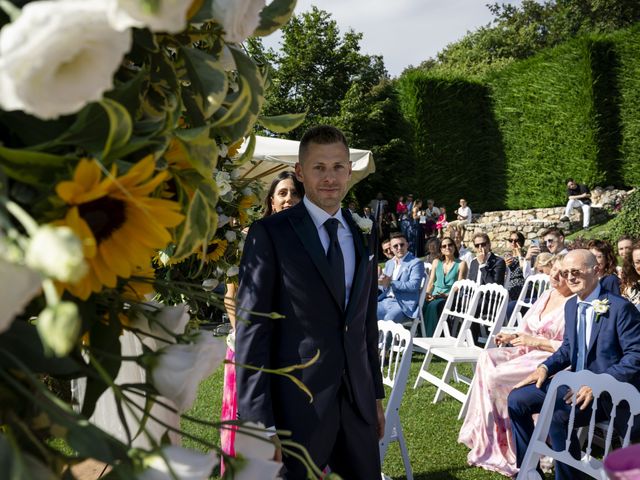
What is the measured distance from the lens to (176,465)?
18.3 inches

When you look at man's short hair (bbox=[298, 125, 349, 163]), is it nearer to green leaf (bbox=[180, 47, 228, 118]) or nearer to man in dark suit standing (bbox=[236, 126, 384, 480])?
man in dark suit standing (bbox=[236, 126, 384, 480])

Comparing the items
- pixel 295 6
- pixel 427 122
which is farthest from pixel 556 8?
pixel 295 6

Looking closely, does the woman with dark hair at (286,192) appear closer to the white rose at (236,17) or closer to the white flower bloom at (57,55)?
the white rose at (236,17)

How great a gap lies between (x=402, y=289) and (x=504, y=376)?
3069 mm

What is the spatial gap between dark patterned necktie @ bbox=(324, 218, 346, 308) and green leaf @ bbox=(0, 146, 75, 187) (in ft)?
6.31

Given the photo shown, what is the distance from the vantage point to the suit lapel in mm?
2357

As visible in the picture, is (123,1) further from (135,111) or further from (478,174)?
(478,174)

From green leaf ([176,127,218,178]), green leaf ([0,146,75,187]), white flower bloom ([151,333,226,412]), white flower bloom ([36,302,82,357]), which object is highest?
green leaf ([176,127,218,178])

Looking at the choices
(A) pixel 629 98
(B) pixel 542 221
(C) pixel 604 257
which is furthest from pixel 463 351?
(A) pixel 629 98

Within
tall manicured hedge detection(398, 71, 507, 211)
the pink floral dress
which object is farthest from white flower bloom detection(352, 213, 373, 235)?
tall manicured hedge detection(398, 71, 507, 211)

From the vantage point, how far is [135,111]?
0.53 m

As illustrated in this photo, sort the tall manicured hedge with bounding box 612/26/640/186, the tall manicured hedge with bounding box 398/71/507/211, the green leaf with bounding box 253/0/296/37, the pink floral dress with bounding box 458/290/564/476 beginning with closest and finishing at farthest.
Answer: the green leaf with bounding box 253/0/296/37
the pink floral dress with bounding box 458/290/564/476
the tall manicured hedge with bounding box 612/26/640/186
the tall manicured hedge with bounding box 398/71/507/211

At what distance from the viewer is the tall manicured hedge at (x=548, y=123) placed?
20453 mm

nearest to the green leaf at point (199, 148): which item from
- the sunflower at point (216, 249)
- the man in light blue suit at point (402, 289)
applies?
the sunflower at point (216, 249)
